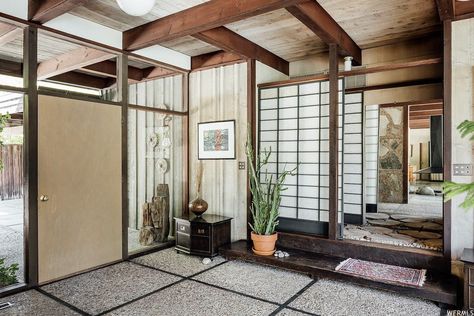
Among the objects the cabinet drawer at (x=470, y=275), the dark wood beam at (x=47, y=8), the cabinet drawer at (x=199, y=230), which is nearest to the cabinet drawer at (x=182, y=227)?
the cabinet drawer at (x=199, y=230)

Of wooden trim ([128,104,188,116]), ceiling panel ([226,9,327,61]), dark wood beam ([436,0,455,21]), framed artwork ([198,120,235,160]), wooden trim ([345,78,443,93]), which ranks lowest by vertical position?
framed artwork ([198,120,235,160])

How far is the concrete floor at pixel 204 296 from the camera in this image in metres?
2.76

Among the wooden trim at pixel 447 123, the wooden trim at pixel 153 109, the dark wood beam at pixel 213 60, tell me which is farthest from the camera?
the dark wood beam at pixel 213 60

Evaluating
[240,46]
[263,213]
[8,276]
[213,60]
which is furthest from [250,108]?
[8,276]

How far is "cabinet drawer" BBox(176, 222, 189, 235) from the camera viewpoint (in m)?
4.36

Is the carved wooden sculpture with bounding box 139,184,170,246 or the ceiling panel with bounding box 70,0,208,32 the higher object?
the ceiling panel with bounding box 70,0,208,32

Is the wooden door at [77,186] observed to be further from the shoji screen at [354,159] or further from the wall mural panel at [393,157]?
the wall mural panel at [393,157]

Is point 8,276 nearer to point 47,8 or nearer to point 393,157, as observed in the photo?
point 47,8

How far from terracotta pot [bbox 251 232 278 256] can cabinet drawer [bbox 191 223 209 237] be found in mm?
687

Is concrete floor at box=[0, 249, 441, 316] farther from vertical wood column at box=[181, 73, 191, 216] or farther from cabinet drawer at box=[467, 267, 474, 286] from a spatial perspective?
vertical wood column at box=[181, 73, 191, 216]

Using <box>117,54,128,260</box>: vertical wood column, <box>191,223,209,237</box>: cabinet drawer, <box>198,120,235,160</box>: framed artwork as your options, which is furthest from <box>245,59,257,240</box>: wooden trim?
<box>117,54,128,260</box>: vertical wood column

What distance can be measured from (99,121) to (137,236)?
5.46 feet

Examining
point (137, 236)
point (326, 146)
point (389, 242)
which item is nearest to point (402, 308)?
point (389, 242)

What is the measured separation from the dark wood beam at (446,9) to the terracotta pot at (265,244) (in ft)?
9.60
